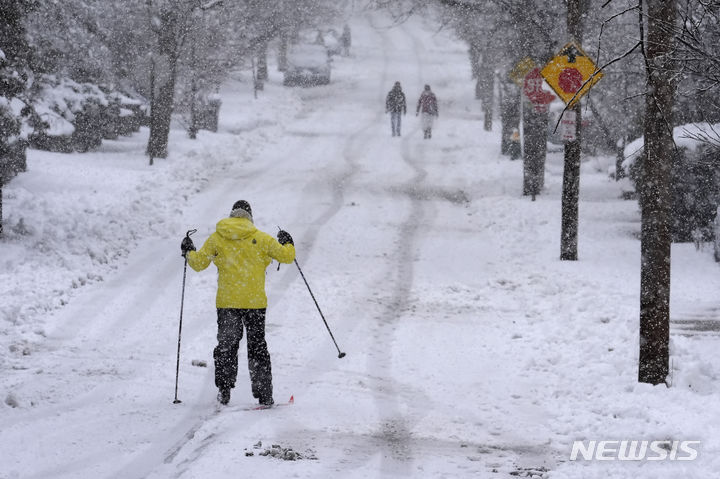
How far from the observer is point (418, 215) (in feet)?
64.2

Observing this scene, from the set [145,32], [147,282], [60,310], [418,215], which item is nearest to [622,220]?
[418,215]

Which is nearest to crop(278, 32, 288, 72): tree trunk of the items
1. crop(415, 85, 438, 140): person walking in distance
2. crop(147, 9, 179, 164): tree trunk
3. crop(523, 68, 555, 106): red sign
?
crop(415, 85, 438, 140): person walking in distance

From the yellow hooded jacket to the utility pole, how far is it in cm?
786

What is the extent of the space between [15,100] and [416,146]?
1634 centimetres

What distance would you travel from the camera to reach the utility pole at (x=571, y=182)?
15.0 meters

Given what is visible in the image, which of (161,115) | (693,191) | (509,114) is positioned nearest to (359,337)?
(693,191)

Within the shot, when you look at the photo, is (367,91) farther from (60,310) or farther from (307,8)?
(60,310)

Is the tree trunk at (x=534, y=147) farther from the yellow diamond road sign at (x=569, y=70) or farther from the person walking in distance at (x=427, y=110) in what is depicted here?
the person walking in distance at (x=427, y=110)

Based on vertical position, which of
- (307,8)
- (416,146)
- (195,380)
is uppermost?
(307,8)

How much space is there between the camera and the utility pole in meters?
15.0

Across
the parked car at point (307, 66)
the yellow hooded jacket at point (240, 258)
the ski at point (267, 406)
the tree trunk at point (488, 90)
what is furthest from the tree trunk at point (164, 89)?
the parked car at point (307, 66)

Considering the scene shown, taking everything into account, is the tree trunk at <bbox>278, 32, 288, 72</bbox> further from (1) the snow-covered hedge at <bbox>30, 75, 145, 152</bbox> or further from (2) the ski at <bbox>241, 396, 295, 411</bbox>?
(2) the ski at <bbox>241, 396, 295, 411</bbox>

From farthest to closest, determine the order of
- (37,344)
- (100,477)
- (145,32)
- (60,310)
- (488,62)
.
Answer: (488,62)
(145,32)
(60,310)
(37,344)
(100,477)

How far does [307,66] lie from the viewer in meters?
49.2
